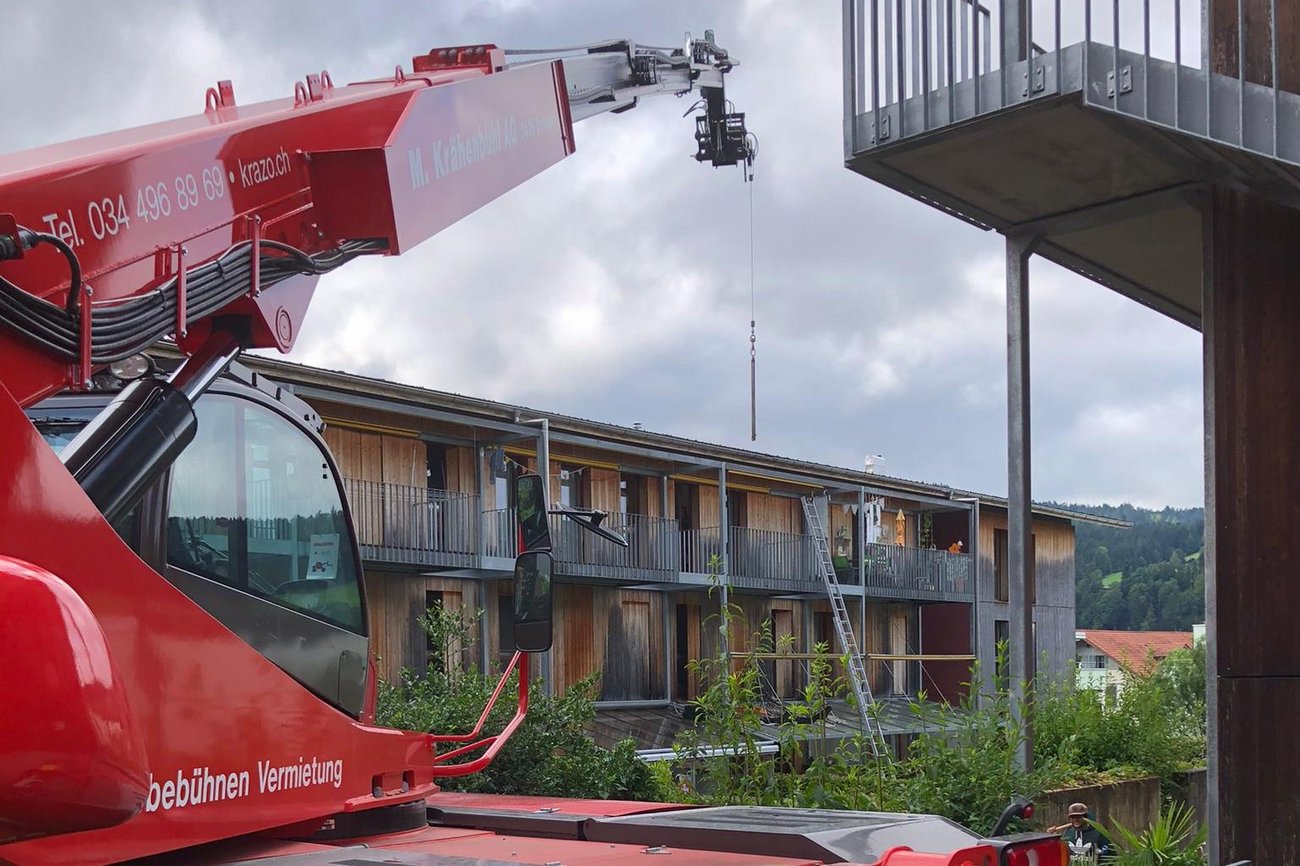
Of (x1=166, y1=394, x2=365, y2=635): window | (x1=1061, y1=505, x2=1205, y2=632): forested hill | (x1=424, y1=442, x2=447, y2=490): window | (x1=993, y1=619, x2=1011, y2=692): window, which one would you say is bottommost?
(x1=1061, y1=505, x2=1205, y2=632): forested hill

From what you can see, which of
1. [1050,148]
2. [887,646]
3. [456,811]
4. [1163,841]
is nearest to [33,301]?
[456,811]

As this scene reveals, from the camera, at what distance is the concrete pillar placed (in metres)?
7.26

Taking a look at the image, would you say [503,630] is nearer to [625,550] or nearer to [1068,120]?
[625,550]

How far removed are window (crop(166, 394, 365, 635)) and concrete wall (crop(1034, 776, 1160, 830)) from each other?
9.36 m

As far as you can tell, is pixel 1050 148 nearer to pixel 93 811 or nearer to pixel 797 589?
pixel 93 811

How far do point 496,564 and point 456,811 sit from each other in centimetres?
1983

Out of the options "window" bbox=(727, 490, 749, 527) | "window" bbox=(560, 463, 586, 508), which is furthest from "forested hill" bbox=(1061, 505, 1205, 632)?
"window" bbox=(560, 463, 586, 508)

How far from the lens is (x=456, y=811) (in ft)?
15.7

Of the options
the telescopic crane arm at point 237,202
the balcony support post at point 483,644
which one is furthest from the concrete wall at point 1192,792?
the telescopic crane arm at point 237,202

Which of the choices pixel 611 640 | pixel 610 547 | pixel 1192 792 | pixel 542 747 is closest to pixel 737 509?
pixel 610 547

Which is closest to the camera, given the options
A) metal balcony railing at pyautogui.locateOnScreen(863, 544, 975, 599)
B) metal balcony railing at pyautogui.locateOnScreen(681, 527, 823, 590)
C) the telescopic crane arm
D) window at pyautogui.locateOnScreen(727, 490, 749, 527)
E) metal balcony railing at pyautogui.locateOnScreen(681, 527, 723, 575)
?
the telescopic crane arm

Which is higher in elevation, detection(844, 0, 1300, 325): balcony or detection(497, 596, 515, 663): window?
detection(844, 0, 1300, 325): balcony

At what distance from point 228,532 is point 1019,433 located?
6.23 meters

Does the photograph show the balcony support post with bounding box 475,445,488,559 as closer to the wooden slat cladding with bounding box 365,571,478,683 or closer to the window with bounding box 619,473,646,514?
the wooden slat cladding with bounding box 365,571,478,683
